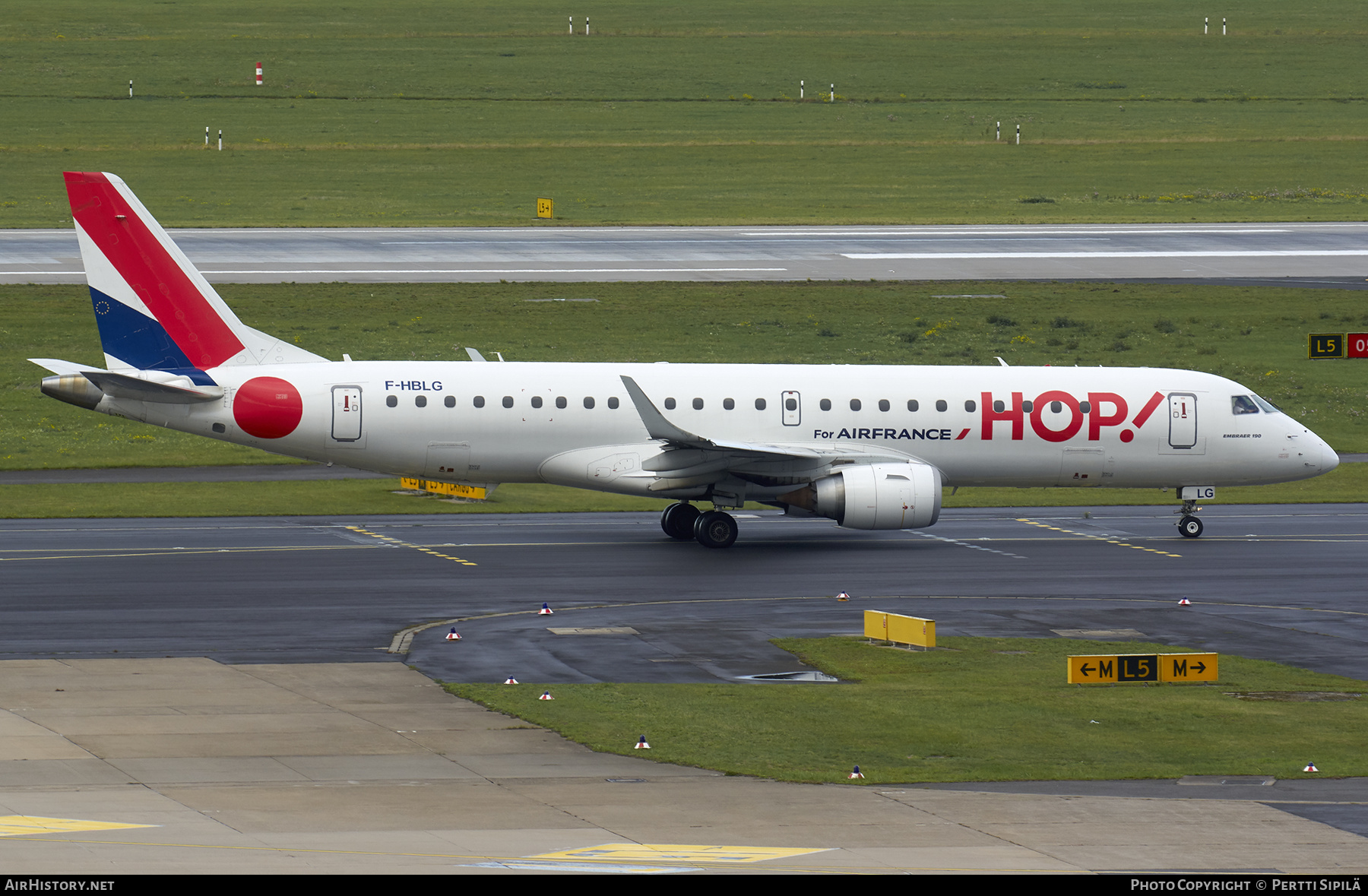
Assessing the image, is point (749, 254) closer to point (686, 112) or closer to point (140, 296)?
point (140, 296)

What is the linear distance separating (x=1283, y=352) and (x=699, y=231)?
101 feet

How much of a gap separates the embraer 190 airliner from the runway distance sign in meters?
11.7

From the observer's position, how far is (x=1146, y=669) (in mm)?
26672

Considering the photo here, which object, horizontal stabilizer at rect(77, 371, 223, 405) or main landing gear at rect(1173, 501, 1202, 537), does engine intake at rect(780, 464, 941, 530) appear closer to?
main landing gear at rect(1173, 501, 1202, 537)

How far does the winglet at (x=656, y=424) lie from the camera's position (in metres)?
37.4

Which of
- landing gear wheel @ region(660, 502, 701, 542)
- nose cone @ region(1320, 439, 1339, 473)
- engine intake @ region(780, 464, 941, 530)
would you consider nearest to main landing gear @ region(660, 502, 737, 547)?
landing gear wheel @ region(660, 502, 701, 542)

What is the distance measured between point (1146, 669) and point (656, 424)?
46.0ft

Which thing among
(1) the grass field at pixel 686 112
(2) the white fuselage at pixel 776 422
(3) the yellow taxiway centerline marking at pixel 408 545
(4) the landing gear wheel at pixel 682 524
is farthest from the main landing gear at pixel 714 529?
(1) the grass field at pixel 686 112

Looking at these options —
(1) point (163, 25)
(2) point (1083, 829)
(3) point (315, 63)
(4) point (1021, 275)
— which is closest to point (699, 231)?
(4) point (1021, 275)

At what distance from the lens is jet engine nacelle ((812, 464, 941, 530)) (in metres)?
37.9

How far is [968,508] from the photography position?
46.6 m

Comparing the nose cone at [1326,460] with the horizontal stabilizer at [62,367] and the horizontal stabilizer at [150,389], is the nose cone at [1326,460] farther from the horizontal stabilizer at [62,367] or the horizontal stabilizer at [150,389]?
the horizontal stabilizer at [62,367]

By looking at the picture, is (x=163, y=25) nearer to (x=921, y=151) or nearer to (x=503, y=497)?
(x=921, y=151)

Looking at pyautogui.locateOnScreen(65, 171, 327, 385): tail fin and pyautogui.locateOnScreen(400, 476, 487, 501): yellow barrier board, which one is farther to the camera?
pyautogui.locateOnScreen(400, 476, 487, 501): yellow barrier board
